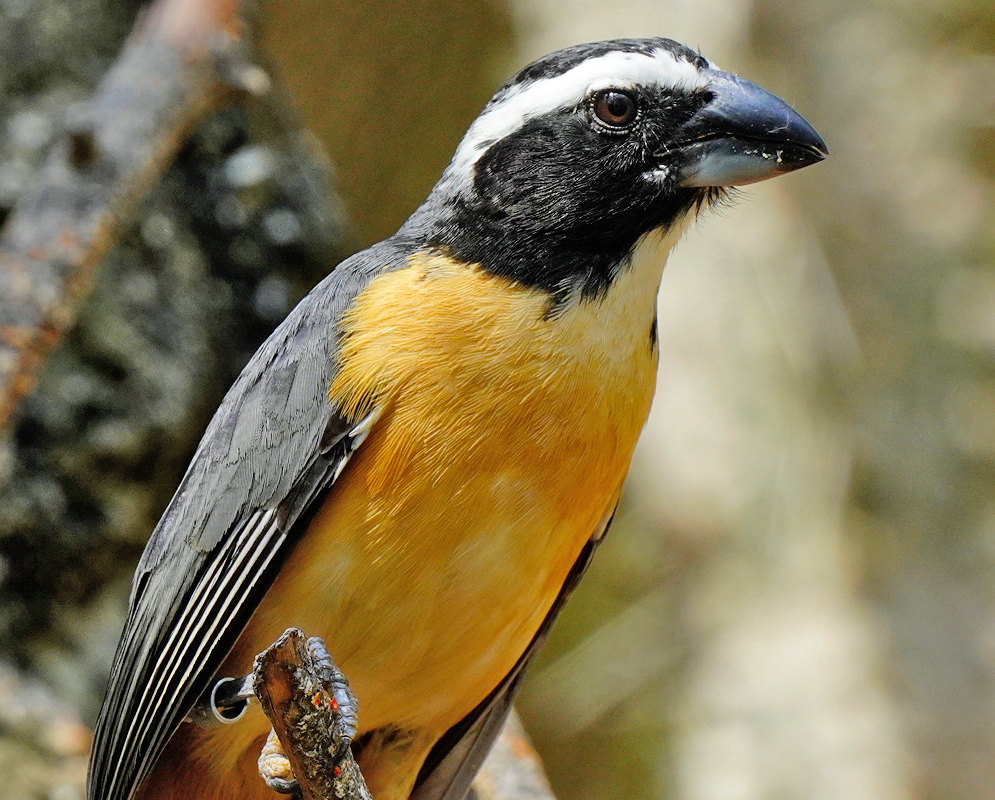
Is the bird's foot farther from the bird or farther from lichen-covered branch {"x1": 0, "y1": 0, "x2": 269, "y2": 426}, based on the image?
lichen-covered branch {"x1": 0, "y1": 0, "x2": 269, "y2": 426}

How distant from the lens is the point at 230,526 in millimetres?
2975

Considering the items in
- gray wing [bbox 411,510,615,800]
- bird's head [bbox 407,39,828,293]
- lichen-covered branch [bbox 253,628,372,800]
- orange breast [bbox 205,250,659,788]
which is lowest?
gray wing [bbox 411,510,615,800]

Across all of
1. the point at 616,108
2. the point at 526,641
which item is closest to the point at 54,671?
the point at 526,641

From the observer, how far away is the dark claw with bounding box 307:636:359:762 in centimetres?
225

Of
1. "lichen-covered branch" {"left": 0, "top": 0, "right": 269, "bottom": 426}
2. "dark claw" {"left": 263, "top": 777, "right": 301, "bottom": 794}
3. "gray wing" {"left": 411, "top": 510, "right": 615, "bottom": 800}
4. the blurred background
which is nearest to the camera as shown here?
"dark claw" {"left": 263, "top": 777, "right": 301, "bottom": 794}

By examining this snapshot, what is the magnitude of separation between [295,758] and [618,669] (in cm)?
499

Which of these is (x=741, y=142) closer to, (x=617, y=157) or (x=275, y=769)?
(x=617, y=157)

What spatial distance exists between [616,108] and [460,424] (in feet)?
2.88

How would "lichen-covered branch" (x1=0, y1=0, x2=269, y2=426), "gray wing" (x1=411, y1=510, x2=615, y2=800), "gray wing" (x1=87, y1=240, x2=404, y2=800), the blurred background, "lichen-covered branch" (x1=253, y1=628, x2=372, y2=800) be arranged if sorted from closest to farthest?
"lichen-covered branch" (x1=253, y1=628, x2=372, y2=800) → "gray wing" (x1=87, y1=240, x2=404, y2=800) → "gray wing" (x1=411, y1=510, x2=615, y2=800) → "lichen-covered branch" (x1=0, y1=0, x2=269, y2=426) → the blurred background

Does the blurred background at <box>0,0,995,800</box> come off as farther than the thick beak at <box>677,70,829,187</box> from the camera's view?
Yes

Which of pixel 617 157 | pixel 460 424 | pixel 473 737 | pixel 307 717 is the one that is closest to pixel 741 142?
pixel 617 157

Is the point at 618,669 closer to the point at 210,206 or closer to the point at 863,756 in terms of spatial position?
the point at 863,756

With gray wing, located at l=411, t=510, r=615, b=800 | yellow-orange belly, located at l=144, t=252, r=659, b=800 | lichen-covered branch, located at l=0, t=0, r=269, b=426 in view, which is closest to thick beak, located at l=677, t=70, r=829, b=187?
yellow-orange belly, located at l=144, t=252, r=659, b=800

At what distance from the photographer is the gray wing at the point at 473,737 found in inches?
131
